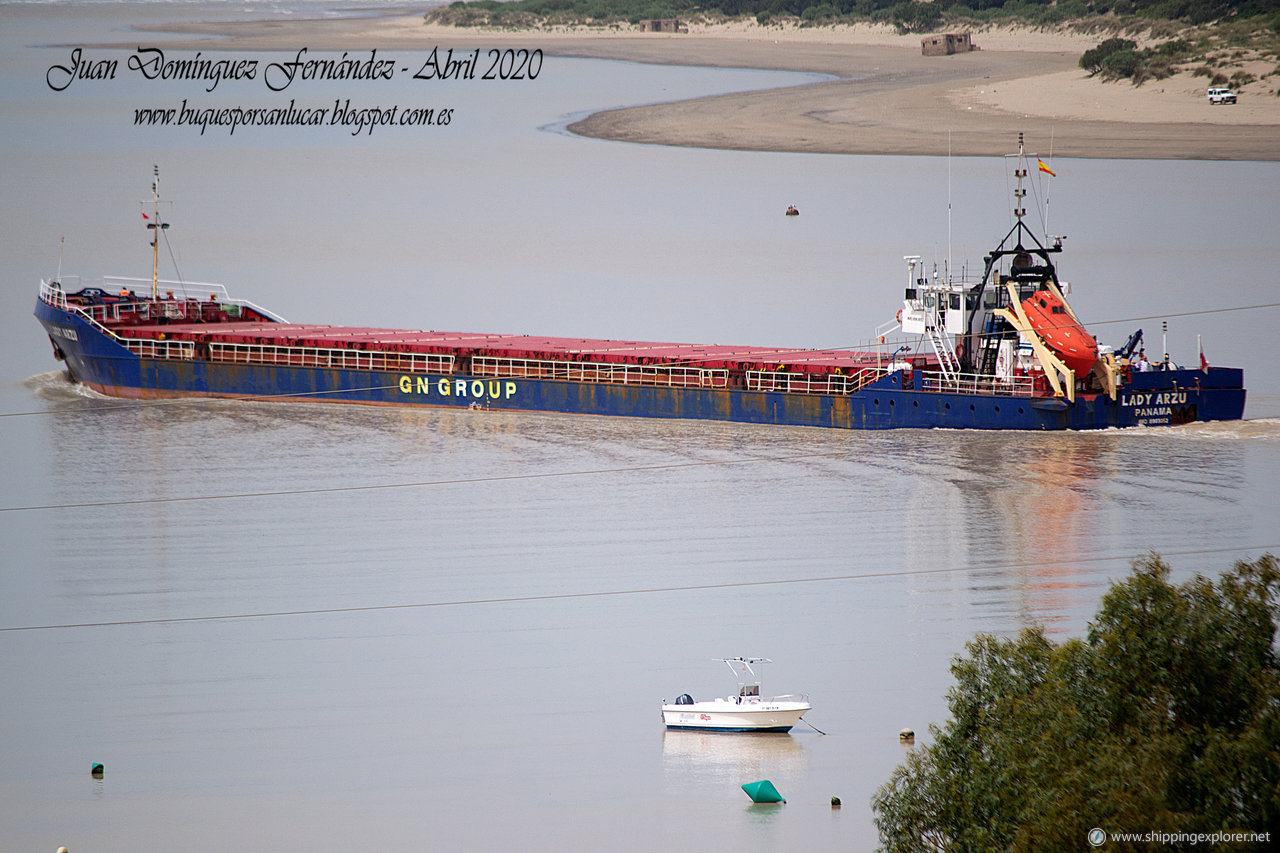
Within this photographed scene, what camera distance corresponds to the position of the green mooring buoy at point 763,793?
16.9m

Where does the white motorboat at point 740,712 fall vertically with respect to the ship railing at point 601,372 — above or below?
below

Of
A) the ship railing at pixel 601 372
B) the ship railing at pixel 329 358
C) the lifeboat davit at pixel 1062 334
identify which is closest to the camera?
the lifeboat davit at pixel 1062 334

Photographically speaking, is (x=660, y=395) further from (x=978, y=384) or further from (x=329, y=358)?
(x=329, y=358)

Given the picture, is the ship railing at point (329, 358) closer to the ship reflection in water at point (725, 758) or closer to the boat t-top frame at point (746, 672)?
the boat t-top frame at point (746, 672)

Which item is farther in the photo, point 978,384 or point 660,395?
point 660,395

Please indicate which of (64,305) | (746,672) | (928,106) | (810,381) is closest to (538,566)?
(746,672)

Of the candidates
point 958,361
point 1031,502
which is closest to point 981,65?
point 958,361

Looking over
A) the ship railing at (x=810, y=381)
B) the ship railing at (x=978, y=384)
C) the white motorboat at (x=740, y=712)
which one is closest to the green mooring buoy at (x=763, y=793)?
the white motorboat at (x=740, y=712)

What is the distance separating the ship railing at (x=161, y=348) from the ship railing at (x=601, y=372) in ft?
25.0

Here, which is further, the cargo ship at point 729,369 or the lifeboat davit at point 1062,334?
the cargo ship at point 729,369

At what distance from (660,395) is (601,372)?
5.97 ft

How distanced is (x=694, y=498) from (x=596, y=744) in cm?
1046

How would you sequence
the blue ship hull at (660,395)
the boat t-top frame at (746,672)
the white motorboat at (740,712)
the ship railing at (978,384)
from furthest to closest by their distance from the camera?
the ship railing at (978,384)
the blue ship hull at (660,395)
the boat t-top frame at (746,672)
the white motorboat at (740,712)

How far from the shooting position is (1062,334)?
3134 cm
